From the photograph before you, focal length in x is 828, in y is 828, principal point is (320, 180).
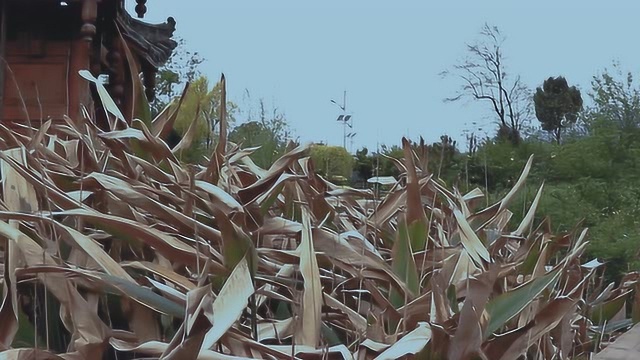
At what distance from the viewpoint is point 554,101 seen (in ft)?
105

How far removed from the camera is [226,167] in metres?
1.56

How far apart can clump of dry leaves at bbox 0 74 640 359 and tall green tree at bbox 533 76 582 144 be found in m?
29.2

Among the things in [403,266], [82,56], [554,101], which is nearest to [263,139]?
[82,56]

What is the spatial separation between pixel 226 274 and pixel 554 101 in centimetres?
3234

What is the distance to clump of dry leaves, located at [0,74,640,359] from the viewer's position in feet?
3.28

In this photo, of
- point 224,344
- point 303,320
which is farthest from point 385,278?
Answer: point 224,344

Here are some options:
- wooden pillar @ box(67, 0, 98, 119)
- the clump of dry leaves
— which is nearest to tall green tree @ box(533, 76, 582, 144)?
wooden pillar @ box(67, 0, 98, 119)

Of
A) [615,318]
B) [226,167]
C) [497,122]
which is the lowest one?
[615,318]

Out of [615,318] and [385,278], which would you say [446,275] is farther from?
[615,318]

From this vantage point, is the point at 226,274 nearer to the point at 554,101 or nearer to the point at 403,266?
the point at 403,266

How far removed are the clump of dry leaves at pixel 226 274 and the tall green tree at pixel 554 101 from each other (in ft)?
95.8

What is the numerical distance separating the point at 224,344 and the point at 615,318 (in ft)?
3.78

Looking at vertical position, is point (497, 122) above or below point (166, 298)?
above

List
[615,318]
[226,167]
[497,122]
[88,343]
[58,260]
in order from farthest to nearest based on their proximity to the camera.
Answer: [497,122] < [615,318] < [226,167] < [58,260] < [88,343]
